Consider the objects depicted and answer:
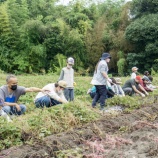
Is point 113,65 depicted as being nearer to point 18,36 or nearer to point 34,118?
point 18,36

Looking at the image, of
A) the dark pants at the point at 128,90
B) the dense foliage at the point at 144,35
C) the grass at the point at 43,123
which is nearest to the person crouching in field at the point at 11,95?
the grass at the point at 43,123

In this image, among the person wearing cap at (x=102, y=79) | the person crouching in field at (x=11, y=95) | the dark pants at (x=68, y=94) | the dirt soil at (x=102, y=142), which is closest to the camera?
the dirt soil at (x=102, y=142)

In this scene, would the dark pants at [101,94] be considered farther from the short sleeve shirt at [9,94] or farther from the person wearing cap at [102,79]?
the short sleeve shirt at [9,94]

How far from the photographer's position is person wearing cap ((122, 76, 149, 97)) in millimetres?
10681

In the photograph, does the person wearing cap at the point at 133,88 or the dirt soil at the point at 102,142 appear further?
the person wearing cap at the point at 133,88

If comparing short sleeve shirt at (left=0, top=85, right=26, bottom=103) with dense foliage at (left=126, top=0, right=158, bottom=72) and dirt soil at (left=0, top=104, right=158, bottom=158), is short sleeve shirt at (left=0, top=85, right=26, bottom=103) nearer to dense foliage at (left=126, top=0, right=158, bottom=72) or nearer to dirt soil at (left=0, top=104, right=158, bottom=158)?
dirt soil at (left=0, top=104, right=158, bottom=158)

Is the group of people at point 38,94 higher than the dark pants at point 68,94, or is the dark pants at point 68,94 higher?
the group of people at point 38,94

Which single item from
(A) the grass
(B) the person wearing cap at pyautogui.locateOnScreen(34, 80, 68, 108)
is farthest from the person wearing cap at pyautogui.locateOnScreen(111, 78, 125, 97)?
(A) the grass

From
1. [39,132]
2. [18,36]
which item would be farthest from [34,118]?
[18,36]

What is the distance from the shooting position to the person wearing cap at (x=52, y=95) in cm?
737

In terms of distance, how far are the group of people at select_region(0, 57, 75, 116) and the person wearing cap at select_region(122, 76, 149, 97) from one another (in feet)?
8.28

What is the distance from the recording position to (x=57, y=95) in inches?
293

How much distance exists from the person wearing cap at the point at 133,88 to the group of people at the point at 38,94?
2525 millimetres

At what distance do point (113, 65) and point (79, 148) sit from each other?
18.1 m
